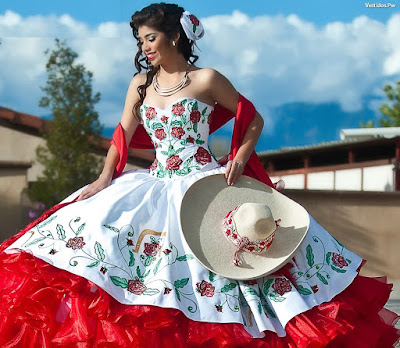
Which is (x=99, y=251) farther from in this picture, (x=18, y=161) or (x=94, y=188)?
(x=18, y=161)

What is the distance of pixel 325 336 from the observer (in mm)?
2924

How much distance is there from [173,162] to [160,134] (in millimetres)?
180

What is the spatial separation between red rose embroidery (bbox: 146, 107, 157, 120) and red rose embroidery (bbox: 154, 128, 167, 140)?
76mm

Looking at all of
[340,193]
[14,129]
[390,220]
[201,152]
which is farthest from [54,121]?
[201,152]

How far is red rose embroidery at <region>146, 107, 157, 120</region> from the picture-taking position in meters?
3.52

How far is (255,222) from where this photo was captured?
10.00 ft

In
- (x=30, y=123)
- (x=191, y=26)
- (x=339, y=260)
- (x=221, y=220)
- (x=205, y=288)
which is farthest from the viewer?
(x=30, y=123)

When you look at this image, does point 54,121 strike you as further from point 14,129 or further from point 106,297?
point 106,297

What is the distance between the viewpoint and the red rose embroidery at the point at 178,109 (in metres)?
3.45

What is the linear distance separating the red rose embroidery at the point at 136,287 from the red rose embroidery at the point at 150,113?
96 cm

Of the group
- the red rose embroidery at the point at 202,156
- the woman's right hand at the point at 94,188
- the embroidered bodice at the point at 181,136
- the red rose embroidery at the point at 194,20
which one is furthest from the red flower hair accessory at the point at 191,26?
the woman's right hand at the point at 94,188

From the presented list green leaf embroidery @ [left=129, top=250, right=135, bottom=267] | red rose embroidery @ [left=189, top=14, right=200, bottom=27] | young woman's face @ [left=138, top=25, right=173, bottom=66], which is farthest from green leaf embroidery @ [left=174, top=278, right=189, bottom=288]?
red rose embroidery @ [left=189, top=14, right=200, bottom=27]

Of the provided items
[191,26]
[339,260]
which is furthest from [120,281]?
[191,26]

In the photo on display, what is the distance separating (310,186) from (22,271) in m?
13.9
